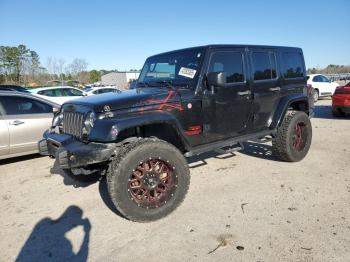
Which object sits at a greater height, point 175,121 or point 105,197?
point 175,121

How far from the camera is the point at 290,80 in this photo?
5730 mm

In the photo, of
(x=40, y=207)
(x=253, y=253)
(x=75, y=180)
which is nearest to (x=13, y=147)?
(x=75, y=180)

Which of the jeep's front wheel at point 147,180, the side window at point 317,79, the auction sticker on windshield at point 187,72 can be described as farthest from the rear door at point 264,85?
the side window at point 317,79

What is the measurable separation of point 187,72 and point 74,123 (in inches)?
65.9

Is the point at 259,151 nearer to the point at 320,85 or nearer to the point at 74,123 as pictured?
the point at 74,123

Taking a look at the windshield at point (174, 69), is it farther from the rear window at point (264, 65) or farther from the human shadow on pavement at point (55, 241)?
the human shadow on pavement at point (55, 241)

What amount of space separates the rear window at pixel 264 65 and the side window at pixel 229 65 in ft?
1.17

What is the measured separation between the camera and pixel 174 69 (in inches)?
185

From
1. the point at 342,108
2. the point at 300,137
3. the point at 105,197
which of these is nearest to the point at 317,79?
the point at 342,108

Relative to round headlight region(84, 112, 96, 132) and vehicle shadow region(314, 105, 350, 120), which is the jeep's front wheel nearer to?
round headlight region(84, 112, 96, 132)

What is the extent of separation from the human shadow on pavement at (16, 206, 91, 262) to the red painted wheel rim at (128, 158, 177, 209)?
2.32 feet

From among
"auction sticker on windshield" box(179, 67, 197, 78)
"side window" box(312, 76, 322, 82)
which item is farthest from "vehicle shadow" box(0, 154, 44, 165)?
"side window" box(312, 76, 322, 82)

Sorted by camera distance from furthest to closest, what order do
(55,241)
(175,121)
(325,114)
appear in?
1. (325,114)
2. (175,121)
3. (55,241)

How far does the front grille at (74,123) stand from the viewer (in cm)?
389
